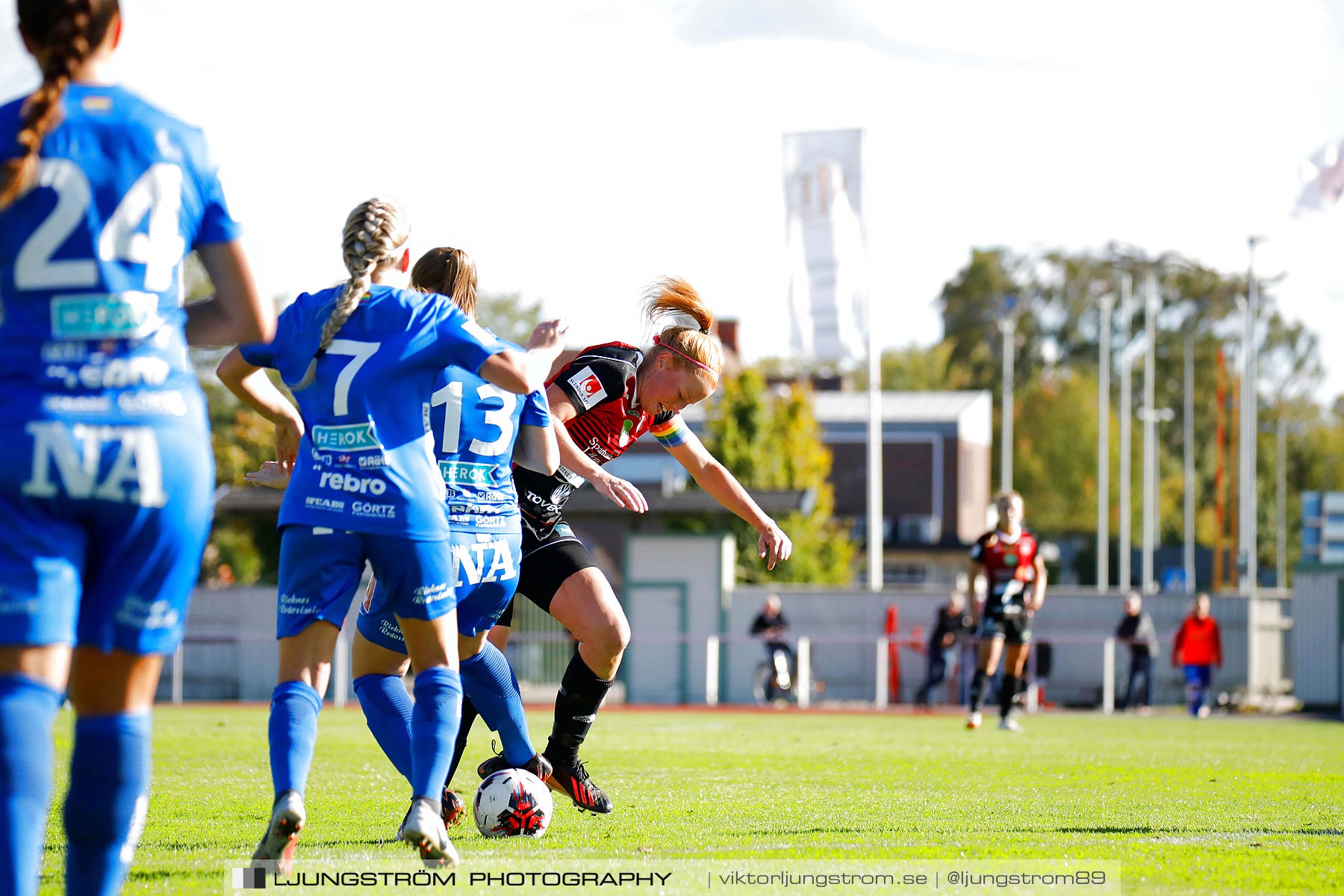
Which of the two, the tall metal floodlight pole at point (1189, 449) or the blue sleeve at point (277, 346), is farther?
the tall metal floodlight pole at point (1189, 449)

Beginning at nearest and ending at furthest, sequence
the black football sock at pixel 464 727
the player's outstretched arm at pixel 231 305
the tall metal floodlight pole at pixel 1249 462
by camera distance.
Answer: the player's outstretched arm at pixel 231 305
the black football sock at pixel 464 727
the tall metal floodlight pole at pixel 1249 462

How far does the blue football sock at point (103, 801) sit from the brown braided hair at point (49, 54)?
105 centimetres

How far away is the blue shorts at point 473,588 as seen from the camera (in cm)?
509

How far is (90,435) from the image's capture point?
9.71 feet

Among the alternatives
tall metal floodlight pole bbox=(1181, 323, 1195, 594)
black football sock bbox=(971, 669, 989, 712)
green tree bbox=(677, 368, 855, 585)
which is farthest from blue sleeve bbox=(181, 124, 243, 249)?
tall metal floodlight pole bbox=(1181, 323, 1195, 594)

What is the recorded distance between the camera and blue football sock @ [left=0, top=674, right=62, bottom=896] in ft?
9.62

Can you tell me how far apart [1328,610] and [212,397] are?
142 feet

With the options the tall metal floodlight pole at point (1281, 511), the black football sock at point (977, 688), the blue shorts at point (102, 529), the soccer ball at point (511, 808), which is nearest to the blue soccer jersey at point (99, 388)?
the blue shorts at point (102, 529)

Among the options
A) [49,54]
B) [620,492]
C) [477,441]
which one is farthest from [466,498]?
[49,54]

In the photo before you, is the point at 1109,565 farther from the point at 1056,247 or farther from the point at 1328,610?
the point at 1328,610

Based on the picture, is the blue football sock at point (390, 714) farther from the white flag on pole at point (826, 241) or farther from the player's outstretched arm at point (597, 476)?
the white flag on pole at point (826, 241)

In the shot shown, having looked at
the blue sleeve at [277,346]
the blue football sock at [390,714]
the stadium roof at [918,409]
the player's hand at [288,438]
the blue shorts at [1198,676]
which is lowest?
the blue shorts at [1198,676]

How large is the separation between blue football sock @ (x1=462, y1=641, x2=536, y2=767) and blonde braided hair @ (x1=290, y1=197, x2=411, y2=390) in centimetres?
159

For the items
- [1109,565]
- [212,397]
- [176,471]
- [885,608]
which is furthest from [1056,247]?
[176,471]
